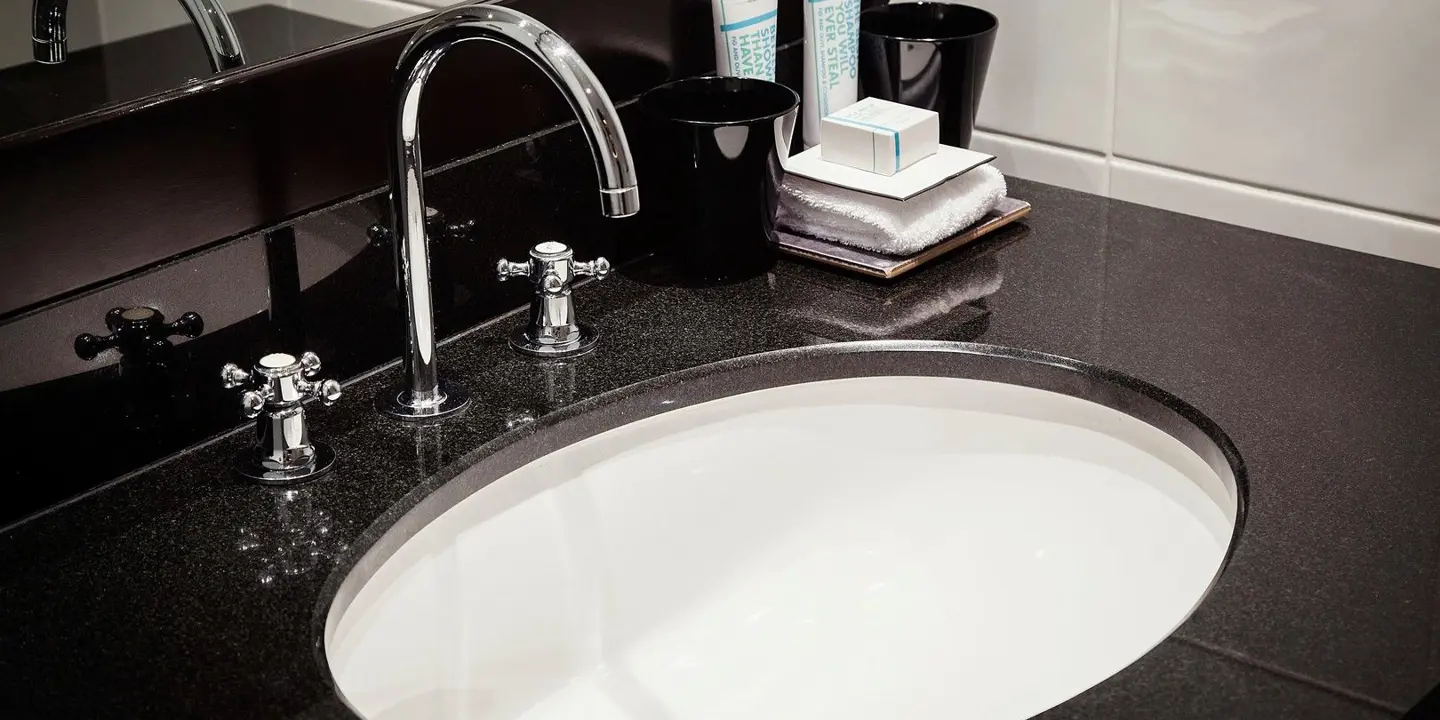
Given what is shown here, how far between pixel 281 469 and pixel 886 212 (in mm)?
488

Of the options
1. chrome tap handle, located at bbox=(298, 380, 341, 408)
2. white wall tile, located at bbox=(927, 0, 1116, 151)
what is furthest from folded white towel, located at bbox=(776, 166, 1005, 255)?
chrome tap handle, located at bbox=(298, 380, 341, 408)

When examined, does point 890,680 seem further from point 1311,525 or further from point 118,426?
point 118,426

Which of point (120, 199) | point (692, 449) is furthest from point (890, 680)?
point (120, 199)

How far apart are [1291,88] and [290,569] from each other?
81 cm

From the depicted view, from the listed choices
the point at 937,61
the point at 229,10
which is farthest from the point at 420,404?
the point at 937,61

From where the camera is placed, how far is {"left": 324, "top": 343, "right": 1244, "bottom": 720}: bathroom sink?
0.91 meters

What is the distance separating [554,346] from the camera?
1025 mm

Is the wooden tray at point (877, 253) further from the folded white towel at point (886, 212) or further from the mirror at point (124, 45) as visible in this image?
the mirror at point (124, 45)

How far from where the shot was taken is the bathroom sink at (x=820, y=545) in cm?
91

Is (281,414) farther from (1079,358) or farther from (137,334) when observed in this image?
(1079,358)

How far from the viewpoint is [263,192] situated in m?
0.90

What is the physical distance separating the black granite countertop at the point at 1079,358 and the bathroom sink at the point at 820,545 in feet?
0.09

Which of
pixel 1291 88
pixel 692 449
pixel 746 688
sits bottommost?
pixel 746 688

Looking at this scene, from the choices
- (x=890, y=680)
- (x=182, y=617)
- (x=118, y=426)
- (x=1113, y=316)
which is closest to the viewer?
(x=182, y=617)
